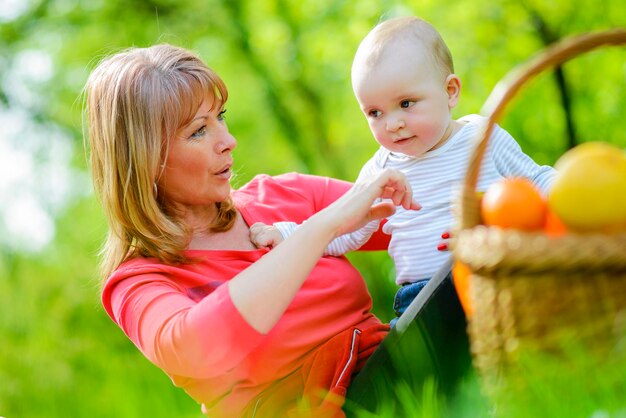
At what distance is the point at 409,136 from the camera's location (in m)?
2.04

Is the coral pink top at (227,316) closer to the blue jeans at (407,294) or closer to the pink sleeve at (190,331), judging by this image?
the pink sleeve at (190,331)

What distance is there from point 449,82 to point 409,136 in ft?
0.60

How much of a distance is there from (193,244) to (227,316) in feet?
1.81

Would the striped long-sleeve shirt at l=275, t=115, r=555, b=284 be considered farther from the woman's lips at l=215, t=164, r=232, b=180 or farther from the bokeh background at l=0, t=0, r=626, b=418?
the bokeh background at l=0, t=0, r=626, b=418

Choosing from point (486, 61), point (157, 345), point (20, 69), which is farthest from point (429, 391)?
point (20, 69)

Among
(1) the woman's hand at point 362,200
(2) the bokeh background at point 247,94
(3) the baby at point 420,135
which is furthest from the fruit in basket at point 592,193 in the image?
(2) the bokeh background at point 247,94

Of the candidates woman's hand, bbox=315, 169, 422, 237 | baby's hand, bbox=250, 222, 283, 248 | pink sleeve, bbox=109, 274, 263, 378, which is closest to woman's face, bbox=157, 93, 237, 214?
baby's hand, bbox=250, 222, 283, 248

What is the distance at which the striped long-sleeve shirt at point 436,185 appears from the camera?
2.00 metres

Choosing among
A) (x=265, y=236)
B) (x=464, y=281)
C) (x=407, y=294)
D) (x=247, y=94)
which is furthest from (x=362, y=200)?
(x=247, y=94)

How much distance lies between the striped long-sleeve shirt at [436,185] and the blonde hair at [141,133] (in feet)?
1.76

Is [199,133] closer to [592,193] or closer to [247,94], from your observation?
[592,193]

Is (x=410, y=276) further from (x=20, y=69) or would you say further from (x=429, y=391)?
(x=20, y=69)

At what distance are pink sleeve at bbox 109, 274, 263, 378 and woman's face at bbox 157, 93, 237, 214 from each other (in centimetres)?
33

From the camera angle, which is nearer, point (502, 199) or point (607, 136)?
point (502, 199)
